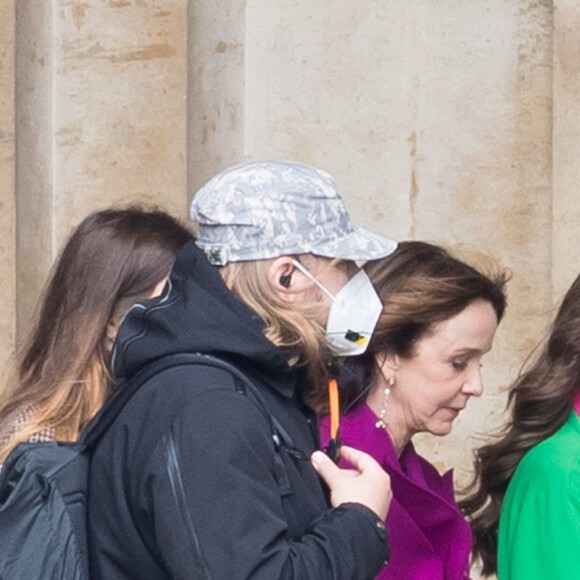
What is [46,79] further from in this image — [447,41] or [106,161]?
[447,41]

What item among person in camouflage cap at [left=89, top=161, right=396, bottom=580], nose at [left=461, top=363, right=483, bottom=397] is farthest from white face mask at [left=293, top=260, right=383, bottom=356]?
nose at [left=461, top=363, right=483, bottom=397]

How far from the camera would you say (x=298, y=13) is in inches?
163

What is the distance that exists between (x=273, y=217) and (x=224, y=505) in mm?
529

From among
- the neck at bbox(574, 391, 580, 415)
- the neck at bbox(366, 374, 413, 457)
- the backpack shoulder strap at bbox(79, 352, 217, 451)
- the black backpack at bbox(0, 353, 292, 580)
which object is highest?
the backpack shoulder strap at bbox(79, 352, 217, 451)

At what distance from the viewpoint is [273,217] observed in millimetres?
2211

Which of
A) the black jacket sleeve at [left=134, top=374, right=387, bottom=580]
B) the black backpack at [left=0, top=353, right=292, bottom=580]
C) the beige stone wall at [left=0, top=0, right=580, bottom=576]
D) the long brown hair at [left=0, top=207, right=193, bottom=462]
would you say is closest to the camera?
the black jacket sleeve at [left=134, top=374, right=387, bottom=580]

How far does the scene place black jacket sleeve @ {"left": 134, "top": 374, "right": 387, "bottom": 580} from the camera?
1868 mm

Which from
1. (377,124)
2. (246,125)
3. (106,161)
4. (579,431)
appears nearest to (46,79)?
(106,161)

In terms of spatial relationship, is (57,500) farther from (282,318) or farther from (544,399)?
(544,399)

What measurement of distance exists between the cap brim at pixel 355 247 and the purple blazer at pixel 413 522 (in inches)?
30.9

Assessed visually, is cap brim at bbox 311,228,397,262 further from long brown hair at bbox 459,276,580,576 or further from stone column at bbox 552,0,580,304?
stone column at bbox 552,0,580,304

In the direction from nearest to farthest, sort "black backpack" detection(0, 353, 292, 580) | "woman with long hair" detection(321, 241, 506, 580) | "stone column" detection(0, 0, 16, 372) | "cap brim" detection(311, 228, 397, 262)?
"black backpack" detection(0, 353, 292, 580) → "cap brim" detection(311, 228, 397, 262) → "woman with long hair" detection(321, 241, 506, 580) → "stone column" detection(0, 0, 16, 372)

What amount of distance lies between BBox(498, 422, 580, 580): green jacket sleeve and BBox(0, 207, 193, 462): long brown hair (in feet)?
2.87

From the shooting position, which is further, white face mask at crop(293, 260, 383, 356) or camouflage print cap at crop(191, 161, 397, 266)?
white face mask at crop(293, 260, 383, 356)
